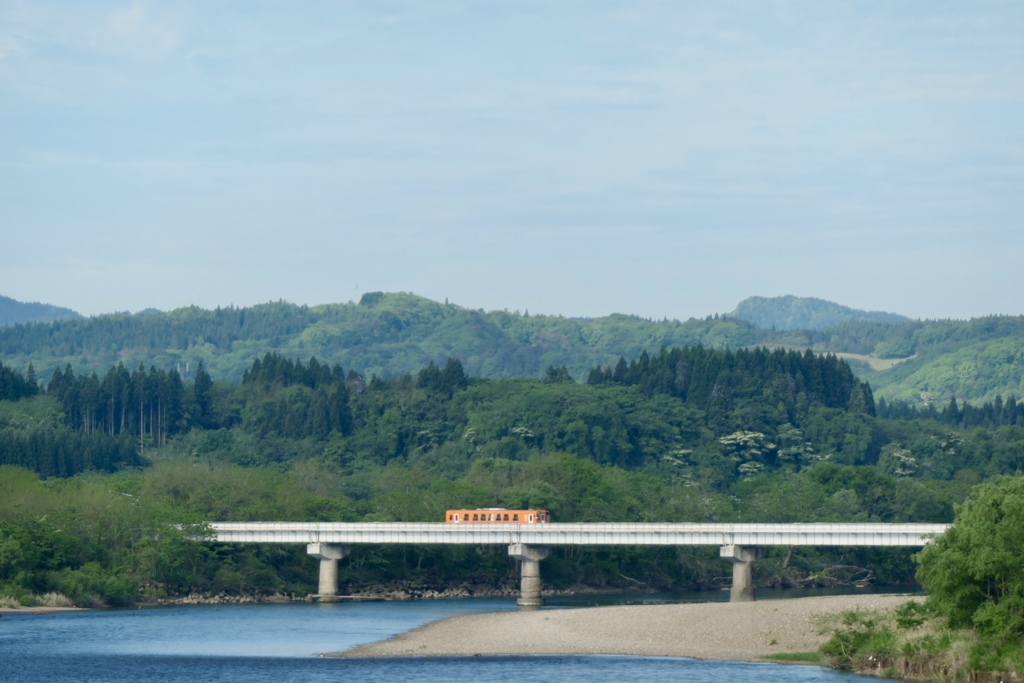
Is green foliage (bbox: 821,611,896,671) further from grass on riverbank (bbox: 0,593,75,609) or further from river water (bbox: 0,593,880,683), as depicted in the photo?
grass on riverbank (bbox: 0,593,75,609)

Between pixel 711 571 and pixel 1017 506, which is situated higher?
pixel 1017 506

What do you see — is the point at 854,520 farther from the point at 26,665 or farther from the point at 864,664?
the point at 26,665

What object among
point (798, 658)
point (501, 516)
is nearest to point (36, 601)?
point (501, 516)

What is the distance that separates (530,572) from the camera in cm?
13512

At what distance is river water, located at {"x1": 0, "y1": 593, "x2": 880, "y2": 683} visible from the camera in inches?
3137

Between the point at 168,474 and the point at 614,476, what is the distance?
51.2 m

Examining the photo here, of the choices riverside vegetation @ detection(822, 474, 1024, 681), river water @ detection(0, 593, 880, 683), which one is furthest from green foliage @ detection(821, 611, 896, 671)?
river water @ detection(0, 593, 880, 683)

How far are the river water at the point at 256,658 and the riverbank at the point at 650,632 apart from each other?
2914 mm

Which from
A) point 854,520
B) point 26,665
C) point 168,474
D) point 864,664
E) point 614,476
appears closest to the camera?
point 864,664

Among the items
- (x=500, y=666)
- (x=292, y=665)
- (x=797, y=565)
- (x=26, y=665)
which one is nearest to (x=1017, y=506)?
(x=500, y=666)

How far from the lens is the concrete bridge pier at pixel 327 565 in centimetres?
13812

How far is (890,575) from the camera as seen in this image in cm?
15988

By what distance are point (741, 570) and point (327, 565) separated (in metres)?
34.0

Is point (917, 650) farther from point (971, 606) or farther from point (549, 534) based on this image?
point (549, 534)
